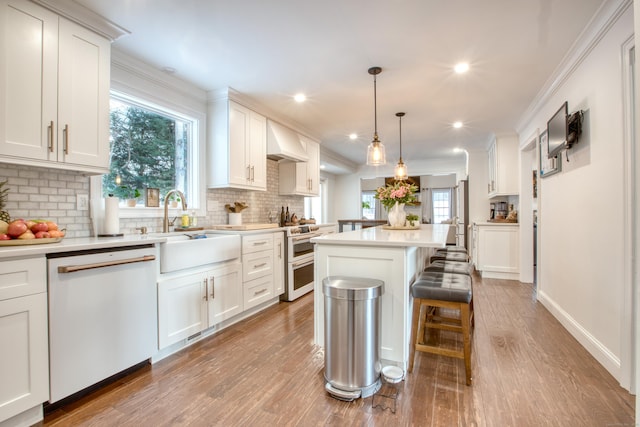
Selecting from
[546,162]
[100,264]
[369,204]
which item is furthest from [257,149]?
[369,204]

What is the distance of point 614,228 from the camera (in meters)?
2.03

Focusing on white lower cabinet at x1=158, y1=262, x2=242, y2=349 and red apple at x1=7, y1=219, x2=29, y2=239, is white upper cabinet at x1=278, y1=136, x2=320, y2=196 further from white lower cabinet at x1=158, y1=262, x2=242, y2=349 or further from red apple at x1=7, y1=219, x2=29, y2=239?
red apple at x1=7, y1=219, x2=29, y2=239

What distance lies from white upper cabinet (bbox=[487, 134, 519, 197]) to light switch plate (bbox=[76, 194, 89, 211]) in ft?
18.2

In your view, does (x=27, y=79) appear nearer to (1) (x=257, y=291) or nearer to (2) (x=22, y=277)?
(2) (x=22, y=277)

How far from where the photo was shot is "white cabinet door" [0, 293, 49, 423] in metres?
1.47

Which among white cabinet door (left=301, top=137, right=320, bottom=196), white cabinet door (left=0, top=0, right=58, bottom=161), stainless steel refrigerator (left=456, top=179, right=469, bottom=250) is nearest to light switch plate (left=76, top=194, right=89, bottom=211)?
white cabinet door (left=0, top=0, right=58, bottom=161)

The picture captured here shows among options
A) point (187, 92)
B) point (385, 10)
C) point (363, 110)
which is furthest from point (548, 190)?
point (187, 92)

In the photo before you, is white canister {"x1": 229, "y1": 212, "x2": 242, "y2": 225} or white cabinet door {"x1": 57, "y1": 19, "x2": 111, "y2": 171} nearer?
white cabinet door {"x1": 57, "y1": 19, "x2": 111, "y2": 171}

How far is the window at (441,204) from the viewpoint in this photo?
873 centimetres

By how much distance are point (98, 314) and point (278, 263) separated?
2.01 m

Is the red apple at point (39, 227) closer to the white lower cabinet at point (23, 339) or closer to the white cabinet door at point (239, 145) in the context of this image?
the white lower cabinet at point (23, 339)

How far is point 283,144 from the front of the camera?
4094mm

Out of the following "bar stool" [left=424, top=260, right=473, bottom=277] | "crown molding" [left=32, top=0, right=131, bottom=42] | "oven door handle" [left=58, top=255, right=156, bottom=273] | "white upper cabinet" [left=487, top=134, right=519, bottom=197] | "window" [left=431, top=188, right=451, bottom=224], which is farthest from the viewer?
"window" [left=431, top=188, right=451, bottom=224]

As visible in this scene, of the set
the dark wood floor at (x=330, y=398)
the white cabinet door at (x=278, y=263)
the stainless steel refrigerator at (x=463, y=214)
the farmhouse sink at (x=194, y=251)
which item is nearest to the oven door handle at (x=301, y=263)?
the white cabinet door at (x=278, y=263)
